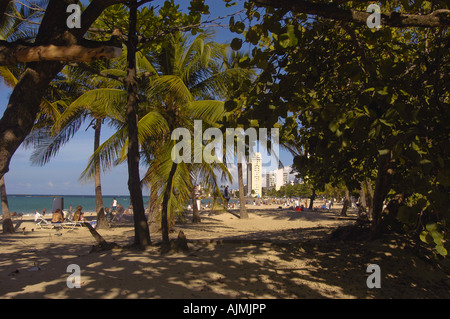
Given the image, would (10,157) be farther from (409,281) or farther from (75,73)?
(75,73)

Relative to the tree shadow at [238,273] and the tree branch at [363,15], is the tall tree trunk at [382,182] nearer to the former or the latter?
the tree shadow at [238,273]

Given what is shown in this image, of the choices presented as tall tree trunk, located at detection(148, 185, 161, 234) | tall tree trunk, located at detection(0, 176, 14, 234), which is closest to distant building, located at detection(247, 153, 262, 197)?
tall tree trunk, located at detection(148, 185, 161, 234)

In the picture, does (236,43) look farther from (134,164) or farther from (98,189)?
(98,189)

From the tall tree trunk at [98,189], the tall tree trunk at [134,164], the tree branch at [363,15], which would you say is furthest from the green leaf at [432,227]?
the tall tree trunk at [98,189]

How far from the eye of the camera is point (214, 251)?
579cm

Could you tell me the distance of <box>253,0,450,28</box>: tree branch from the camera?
277 cm

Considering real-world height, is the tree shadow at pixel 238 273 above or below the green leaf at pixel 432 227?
below

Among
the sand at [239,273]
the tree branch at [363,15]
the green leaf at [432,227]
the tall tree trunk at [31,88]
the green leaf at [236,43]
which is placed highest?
the tree branch at [363,15]

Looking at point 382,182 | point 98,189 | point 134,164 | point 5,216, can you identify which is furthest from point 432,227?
point 5,216

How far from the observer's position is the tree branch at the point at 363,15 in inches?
109

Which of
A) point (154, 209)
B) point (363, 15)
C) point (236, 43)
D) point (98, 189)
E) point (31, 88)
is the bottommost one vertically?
point (154, 209)

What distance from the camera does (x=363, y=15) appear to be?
287cm

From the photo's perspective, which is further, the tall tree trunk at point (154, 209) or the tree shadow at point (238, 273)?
the tall tree trunk at point (154, 209)
